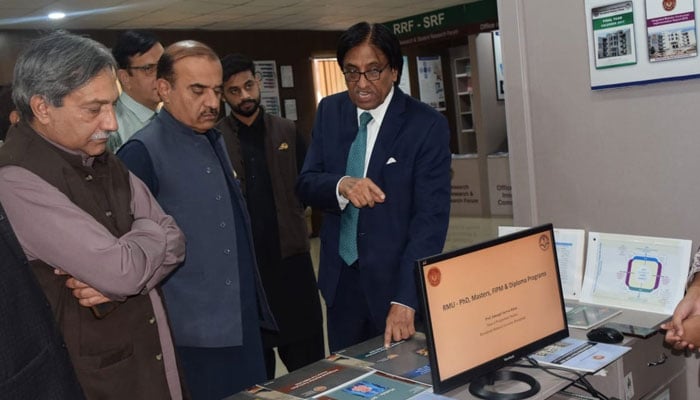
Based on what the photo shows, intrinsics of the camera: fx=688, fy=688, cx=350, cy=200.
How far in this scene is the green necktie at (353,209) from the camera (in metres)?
2.21

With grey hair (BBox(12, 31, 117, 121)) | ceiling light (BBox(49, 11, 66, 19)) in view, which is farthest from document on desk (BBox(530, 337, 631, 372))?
ceiling light (BBox(49, 11, 66, 19))

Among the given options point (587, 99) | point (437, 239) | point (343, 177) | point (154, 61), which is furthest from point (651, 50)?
point (154, 61)

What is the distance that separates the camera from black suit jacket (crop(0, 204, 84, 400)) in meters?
0.99

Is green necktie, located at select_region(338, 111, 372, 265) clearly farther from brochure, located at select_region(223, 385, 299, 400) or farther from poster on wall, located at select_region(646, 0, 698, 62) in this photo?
poster on wall, located at select_region(646, 0, 698, 62)

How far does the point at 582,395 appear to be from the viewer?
187 cm

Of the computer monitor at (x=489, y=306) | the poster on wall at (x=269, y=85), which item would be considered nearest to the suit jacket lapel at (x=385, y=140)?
the computer monitor at (x=489, y=306)

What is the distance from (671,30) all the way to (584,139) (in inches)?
18.8

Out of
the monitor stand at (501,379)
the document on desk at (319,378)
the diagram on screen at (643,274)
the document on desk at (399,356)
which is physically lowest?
the monitor stand at (501,379)

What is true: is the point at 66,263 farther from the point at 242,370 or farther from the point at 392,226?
the point at 392,226

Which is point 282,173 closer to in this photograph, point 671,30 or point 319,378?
point 319,378

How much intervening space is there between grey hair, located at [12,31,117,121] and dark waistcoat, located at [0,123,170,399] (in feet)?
0.27

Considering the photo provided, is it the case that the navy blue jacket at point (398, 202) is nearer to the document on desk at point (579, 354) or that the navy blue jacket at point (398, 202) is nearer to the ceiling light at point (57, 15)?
the document on desk at point (579, 354)

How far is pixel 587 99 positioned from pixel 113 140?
184cm

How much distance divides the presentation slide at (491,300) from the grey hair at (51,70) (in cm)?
93
